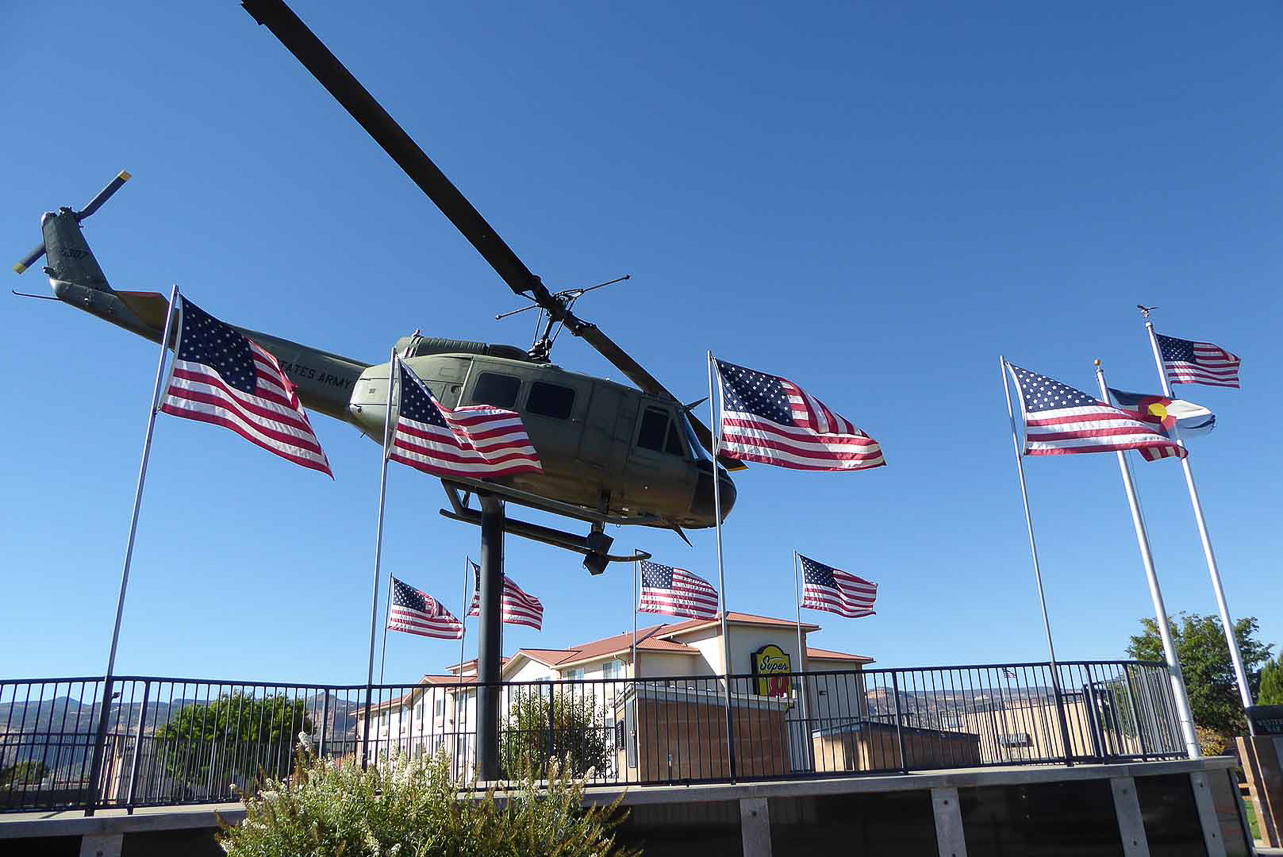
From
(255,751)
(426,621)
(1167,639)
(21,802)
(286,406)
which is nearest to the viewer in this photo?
(21,802)

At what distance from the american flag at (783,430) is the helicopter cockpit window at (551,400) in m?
3.14

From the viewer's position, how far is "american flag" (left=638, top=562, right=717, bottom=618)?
72.4ft

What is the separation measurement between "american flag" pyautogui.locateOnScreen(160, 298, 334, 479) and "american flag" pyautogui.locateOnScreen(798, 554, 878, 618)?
1367cm

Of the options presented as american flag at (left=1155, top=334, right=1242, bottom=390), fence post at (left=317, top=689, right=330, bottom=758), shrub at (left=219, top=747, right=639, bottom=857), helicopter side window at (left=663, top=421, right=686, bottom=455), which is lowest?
shrub at (left=219, top=747, right=639, bottom=857)

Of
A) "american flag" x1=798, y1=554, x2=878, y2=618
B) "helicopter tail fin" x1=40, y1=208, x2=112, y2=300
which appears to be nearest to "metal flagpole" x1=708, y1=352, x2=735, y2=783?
"american flag" x1=798, y1=554, x2=878, y2=618

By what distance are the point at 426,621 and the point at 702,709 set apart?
8278mm

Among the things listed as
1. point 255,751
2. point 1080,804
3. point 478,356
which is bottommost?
point 1080,804

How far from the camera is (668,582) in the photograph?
22.6m

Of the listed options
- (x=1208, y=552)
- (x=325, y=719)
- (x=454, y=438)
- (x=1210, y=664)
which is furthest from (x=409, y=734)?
Result: (x=1210, y=664)

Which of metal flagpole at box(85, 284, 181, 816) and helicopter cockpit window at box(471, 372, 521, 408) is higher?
helicopter cockpit window at box(471, 372, 521, 408)

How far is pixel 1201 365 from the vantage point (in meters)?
18.5

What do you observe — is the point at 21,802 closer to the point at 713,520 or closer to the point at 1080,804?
the point at 713,520

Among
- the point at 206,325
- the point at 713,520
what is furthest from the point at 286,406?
the point at 713,520

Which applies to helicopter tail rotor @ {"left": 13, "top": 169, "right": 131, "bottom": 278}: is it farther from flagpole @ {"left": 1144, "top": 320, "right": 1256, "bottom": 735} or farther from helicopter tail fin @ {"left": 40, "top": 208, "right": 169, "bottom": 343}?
flagpole @ {"left": 1144, "top": 320, "right": 1256, "bottom": 735}
